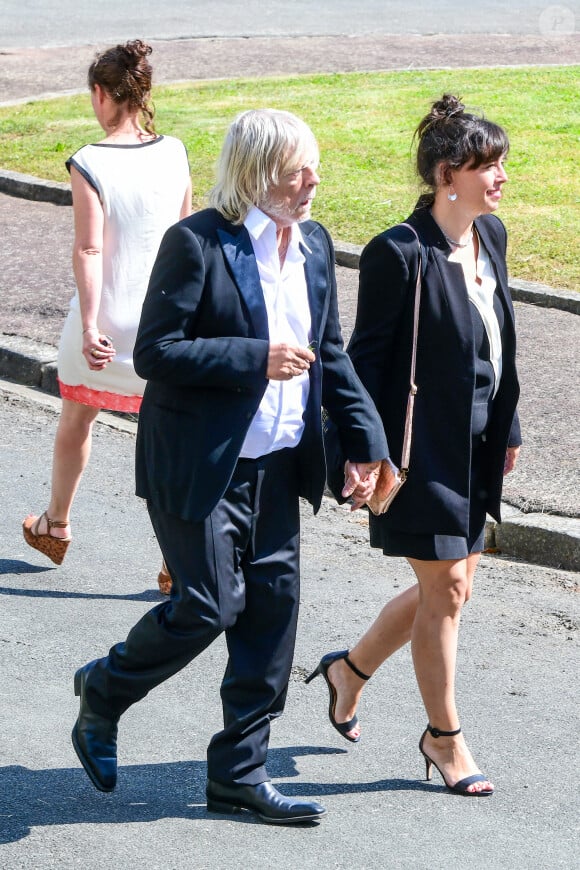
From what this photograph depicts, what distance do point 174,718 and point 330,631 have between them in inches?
33.8

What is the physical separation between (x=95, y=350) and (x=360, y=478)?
65.1 inches

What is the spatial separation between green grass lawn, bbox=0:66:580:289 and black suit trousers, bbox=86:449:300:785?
19.4 ft

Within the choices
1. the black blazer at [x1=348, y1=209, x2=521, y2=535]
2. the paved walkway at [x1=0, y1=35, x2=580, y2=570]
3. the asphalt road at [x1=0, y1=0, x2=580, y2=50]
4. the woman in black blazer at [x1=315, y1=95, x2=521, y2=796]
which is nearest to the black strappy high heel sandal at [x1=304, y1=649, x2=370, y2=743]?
the woman in black blazer at [x1=315, y1=95, x2=521, y2=796]

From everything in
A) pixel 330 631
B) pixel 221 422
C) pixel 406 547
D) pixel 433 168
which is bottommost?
pixel 330 631

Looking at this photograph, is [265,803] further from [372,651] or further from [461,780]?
[372,651]

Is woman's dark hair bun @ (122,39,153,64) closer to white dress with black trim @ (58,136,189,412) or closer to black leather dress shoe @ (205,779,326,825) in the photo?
white dress with black trim @ (58,136,189,412)

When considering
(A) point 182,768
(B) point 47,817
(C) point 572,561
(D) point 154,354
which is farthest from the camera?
(C) point 572,561

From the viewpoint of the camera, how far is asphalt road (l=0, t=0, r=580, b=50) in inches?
792

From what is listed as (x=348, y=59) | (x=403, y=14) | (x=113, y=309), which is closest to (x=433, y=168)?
(x=113, y=309)

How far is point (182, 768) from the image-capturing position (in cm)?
401

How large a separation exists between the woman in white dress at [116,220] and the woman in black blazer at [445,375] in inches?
58.9

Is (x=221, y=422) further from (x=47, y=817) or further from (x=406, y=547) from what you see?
(x=47, y=817)

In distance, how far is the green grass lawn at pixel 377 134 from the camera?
10.5m
